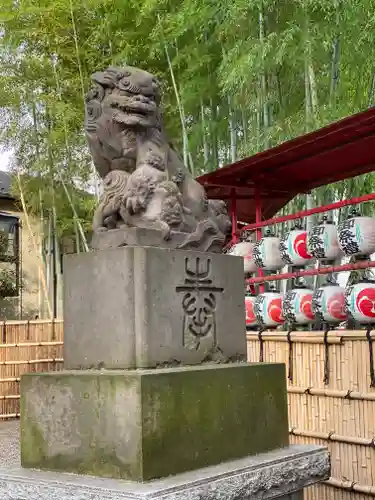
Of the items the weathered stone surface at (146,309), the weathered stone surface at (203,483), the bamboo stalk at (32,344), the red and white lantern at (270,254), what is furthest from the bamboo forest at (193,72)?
the weathered stone surface at (203,483)

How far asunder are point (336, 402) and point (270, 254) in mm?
1650

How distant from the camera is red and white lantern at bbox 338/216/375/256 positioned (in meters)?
4.69

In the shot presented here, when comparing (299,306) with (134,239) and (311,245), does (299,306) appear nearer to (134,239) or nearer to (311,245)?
(311,245)

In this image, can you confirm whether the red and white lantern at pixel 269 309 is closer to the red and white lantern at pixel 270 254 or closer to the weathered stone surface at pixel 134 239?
the red and white lantern at pixel 270 254

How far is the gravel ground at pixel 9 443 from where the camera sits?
224 inches

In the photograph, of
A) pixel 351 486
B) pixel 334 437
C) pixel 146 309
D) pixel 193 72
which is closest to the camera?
pixel 146 309

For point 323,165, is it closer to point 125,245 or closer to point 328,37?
point 328,37

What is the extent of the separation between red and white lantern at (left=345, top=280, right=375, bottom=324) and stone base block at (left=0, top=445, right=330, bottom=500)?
1.34 m

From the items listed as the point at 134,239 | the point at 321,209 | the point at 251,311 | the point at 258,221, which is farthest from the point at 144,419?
the point at 258,221

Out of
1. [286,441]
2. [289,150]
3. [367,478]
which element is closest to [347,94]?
[289,150]

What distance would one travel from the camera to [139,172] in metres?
3.36

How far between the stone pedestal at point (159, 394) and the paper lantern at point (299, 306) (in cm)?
183

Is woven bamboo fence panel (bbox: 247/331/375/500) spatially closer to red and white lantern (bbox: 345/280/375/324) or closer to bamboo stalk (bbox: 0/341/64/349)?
red and white lantern (bbox: 345/280/375/324)

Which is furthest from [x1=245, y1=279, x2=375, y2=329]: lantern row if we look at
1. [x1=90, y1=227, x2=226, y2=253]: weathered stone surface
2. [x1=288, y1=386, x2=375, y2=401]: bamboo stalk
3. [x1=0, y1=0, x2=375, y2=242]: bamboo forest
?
[x1=0, y1=0, x2=375, y2=242]: bamboo forest
